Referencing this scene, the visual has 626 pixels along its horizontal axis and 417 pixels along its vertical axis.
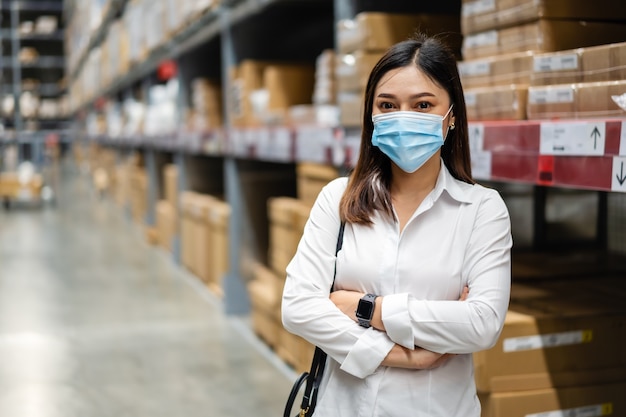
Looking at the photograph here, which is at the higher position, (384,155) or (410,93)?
(410,93)

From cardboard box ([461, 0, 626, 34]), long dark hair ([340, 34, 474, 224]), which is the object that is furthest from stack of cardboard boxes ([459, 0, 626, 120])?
long dark hair ([340, 34, 474, 224])

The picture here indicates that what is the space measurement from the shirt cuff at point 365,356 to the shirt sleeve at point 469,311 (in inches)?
1.3

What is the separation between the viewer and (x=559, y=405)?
2.37 meters

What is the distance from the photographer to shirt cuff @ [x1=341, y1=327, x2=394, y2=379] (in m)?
1.68

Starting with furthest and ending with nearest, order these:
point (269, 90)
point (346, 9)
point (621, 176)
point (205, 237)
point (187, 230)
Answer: point (187, 230) → point (205, 237) → point (269, 90) → point (346, 9) → point (621, 176)

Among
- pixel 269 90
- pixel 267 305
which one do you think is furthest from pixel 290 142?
pixel 267 305

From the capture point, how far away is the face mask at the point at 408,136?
168 cm

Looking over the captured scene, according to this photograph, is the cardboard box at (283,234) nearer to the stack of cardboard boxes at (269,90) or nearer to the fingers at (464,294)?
Answer: the stack of cardboard boxes at (269,90)

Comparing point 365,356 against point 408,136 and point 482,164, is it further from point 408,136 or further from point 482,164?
→ point 482,164

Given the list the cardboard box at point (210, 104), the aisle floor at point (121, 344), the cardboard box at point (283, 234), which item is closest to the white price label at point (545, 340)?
the aisle floor at point (121, 344)

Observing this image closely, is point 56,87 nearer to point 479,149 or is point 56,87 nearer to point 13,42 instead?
point 13,42

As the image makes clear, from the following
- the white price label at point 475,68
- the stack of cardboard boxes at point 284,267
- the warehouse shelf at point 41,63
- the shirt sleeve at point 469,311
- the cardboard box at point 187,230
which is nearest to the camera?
the shirt sleeve at point 469,311

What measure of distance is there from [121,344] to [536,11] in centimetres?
332

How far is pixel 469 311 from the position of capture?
1.66m
